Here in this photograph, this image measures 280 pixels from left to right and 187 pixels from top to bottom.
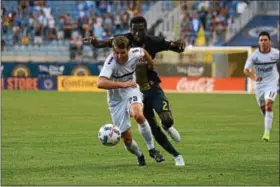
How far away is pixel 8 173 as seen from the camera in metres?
13.1

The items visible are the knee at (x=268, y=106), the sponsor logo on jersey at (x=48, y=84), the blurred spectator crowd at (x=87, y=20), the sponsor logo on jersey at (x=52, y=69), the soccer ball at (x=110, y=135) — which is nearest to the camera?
the soccer ball at (x=110, y=135)

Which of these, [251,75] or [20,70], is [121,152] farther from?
[20,70]

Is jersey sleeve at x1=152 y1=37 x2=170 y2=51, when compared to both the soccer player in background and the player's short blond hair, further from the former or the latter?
the player's short blond hair

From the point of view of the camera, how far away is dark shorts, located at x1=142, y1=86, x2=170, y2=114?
14844 mm

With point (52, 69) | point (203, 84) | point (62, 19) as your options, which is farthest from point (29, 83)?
point (203, 84)

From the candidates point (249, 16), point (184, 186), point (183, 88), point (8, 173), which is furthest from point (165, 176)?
point (249, 16)

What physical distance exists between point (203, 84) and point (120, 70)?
33314mm

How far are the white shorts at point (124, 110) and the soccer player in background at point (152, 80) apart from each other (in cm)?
84

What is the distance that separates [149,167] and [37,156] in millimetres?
2484

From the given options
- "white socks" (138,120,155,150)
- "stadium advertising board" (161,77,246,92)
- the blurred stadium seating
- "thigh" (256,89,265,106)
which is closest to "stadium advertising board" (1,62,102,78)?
the blurred stadium seating

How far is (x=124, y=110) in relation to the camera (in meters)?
14.1

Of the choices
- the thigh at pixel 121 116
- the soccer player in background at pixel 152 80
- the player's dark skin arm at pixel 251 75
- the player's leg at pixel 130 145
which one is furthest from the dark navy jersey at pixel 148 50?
the player's dark skin arm at pixel 251 75

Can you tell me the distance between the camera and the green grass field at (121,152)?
1282 cm

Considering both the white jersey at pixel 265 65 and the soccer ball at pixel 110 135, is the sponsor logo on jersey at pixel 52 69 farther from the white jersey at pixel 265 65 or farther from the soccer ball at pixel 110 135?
the soccer ball at pixel 110 135
